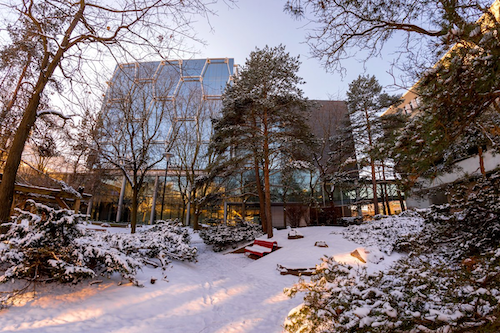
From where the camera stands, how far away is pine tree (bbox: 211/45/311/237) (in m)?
12.4

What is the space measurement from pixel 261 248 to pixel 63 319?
8156 mm

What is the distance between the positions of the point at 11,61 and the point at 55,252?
5.09m

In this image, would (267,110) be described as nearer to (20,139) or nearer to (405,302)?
(20,139)

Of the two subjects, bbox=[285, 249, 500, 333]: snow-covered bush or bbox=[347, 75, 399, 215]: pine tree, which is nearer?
bbox=[285, 249, 500, 333]: snow-covered bush

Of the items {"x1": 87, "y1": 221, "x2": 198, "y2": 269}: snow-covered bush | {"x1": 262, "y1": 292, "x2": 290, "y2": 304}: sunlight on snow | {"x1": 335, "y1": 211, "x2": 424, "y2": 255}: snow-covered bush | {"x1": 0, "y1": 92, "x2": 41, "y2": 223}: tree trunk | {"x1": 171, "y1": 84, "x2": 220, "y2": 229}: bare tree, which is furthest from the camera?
{"x1": 171, "y1": 84, "x2": 220, "y2": 229}: bare tree

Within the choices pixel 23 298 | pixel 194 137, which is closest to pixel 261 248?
pixel 23 298

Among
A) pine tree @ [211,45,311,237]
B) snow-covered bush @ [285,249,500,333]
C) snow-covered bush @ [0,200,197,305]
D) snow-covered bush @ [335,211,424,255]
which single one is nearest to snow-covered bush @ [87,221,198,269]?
snow-covered bush @ [0,200,197,305]

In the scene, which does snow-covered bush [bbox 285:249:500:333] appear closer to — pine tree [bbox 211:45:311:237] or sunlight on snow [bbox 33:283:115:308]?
sunlight on snow [bbox 33:283:115:308]

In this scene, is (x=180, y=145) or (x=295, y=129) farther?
(x=180, y=145)

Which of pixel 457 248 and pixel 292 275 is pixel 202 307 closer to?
pixel 292 275

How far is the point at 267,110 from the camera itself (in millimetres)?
13000

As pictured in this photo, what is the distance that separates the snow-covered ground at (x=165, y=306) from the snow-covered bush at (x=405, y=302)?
1683mm

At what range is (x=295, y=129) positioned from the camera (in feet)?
42.5

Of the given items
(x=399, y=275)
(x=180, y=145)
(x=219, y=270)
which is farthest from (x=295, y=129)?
(x=399, y=275)
